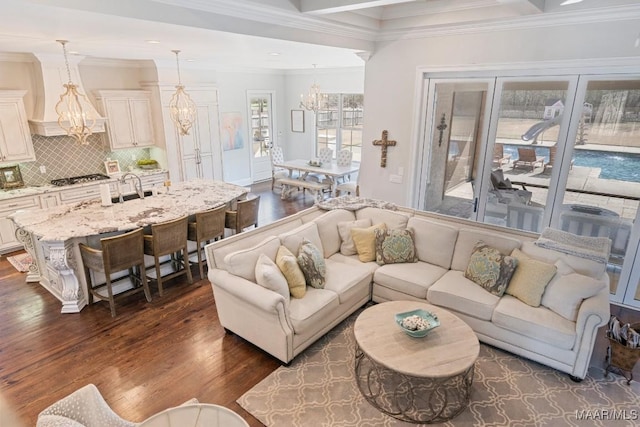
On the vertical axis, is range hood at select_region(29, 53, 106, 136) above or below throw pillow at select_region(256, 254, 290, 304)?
above

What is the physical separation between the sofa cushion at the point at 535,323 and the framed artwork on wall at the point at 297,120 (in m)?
7.98

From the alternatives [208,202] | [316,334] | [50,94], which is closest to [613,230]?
[316,334]

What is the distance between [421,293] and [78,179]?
5.99 metres

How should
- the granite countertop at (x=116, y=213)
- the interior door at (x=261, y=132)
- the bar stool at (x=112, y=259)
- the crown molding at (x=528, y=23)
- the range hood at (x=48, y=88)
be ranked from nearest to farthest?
1. the crown molding at (x=528, y=23)
2. the bar stool at (x=112, y=259)
3. the granite countertop at (x=116, y=213)
4. the range hood at (x=48, y=88)
5. the interior door at (x=261, y=132)

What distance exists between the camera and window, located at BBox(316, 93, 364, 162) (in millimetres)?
9812

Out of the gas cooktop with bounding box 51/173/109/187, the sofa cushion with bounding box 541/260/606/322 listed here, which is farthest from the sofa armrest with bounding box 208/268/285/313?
the gas cooktop with bounding box 51/173/109/187

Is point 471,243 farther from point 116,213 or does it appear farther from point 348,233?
point 116,213

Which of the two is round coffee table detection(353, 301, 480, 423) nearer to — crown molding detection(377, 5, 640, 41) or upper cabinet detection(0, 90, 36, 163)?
crown molding detection(377, 5, 640, 41)

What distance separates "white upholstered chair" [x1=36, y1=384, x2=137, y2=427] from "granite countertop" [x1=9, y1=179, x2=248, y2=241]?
2574 mm

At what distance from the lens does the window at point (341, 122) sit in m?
9.81

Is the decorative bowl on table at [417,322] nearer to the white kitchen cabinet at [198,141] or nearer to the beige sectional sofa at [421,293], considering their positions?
the beige sectional sofa at [421,293]

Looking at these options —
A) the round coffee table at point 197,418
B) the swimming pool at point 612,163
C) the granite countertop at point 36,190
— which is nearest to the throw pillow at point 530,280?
the swimming pool at point 612,163

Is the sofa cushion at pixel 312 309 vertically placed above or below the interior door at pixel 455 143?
below

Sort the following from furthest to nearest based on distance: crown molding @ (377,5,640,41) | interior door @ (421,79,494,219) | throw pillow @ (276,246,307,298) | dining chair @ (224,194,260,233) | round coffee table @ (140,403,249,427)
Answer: dining chair @ (224,194,260,233) → interior door @ (421,79,494,219) → crown molding @ (377,5,640,41) → throw pillow @ (276,246,307,298) → round coffee table @ (140,403,249,427)
